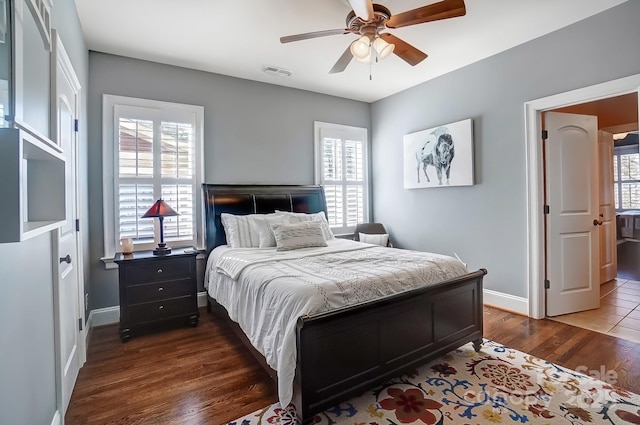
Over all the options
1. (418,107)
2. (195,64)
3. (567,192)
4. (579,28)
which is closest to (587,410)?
(567,192)

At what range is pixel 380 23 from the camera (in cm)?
235

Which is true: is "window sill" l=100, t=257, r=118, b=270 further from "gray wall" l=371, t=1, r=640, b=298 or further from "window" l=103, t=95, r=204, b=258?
"gray wall" l=371, t=1, r=640, b=298

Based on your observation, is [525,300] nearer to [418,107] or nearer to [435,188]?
[435,188]

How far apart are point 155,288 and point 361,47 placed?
9.65ft

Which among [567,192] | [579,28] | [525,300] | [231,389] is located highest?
[579,28]

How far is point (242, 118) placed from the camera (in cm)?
425

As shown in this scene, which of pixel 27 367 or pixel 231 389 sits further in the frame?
pixel 231 389

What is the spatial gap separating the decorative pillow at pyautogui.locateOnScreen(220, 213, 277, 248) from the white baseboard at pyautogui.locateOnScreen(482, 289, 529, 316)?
275cm

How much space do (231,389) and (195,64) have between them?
11.5ft

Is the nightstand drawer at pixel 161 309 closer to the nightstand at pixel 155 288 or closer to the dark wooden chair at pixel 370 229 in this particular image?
the nightstand at pixel 155 288

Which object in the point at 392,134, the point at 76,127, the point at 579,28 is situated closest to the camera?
the point at 76,127

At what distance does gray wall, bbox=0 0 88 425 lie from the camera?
1.17 m

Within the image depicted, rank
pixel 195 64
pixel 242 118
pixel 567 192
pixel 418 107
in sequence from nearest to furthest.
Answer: pixel 567 192 < pixel 195 64 < pixel 242 118 < pixel 418 107

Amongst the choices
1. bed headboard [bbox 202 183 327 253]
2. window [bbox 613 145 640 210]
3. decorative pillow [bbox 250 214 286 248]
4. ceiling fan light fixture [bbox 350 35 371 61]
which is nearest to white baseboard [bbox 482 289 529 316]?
bed headboard [bbox 202 183 327 253]
